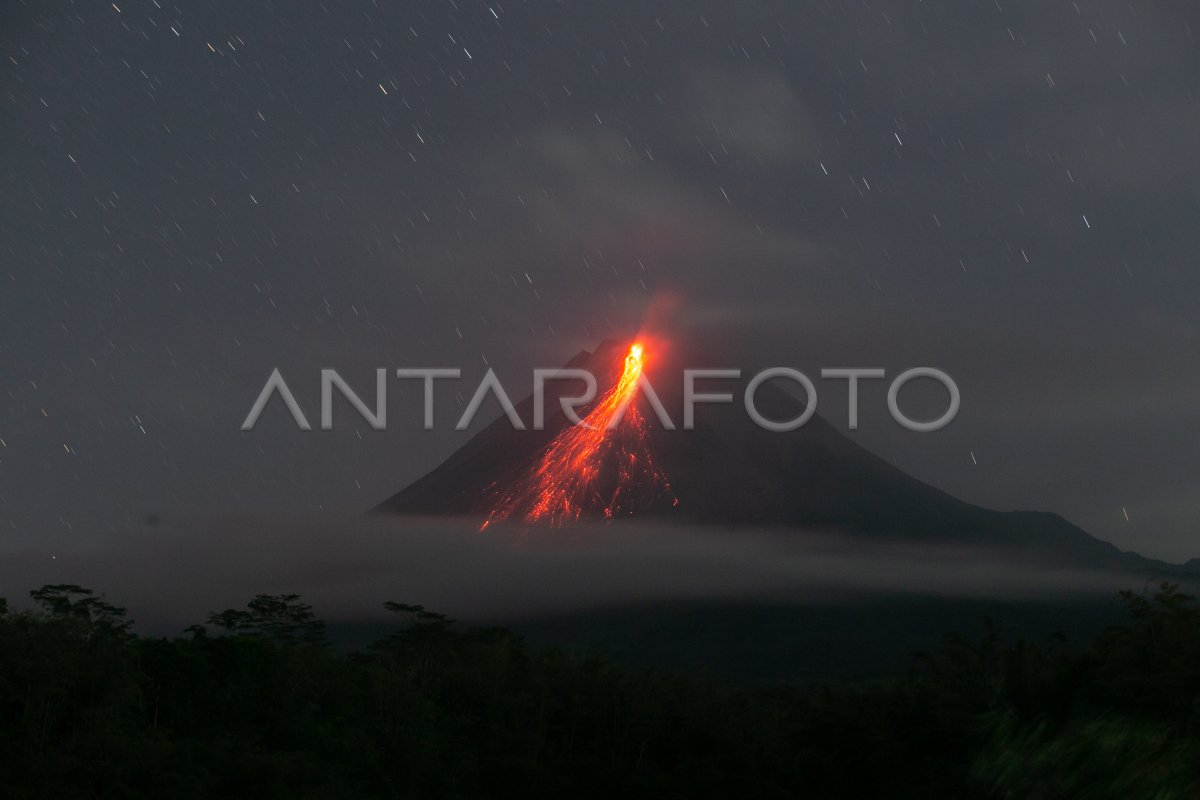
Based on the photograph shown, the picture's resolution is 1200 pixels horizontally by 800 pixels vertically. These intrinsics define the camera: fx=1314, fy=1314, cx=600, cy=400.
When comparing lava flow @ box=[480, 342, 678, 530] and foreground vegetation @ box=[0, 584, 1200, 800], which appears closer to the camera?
foreground vegetation @ box=[0, 584, 1200, 800]

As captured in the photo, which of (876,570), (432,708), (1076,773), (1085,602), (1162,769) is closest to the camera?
(1162,769)

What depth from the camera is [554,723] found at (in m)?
52.2

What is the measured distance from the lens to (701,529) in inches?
7830

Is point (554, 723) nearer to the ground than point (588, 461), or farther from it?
nearer to the ground

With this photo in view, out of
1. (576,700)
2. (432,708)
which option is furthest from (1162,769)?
(576,700)

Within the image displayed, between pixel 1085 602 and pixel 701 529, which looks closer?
pixel 1085 602

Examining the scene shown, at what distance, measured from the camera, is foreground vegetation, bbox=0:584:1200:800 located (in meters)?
19.8

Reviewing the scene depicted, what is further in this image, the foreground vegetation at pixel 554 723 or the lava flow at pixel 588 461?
the lava flow at pixel 588 461

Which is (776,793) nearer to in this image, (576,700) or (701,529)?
(576,700)

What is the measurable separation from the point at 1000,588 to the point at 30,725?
17091 cm

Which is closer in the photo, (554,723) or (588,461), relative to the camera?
(554,723)

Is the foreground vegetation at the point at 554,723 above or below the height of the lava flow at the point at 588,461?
below

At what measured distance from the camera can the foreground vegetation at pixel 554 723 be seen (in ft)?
64.9

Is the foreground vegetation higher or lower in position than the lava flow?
lower
